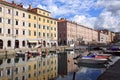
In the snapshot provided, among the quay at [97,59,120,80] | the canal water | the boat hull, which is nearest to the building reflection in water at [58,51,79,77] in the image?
the canal water

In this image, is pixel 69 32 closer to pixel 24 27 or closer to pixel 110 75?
pixel 24 27

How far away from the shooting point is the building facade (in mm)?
53062

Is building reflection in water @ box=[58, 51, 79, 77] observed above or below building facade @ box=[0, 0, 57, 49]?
below

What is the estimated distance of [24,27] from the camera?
61.7 metres

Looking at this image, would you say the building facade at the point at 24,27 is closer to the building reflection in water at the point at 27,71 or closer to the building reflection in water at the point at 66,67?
the building reflection in water at the point at 66,67

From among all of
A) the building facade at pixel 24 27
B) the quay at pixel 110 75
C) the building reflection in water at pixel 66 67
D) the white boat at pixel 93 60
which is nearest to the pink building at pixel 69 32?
the building facade at pixel 24 27

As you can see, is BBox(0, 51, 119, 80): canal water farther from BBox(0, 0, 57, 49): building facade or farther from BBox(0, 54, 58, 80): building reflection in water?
BBox(0, 0, 57, 49): building facade

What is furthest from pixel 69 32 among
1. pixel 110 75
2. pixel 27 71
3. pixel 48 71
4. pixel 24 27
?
pixel 110 75

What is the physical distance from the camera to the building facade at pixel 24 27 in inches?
2089

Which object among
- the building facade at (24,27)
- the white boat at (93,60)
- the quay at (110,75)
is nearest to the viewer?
the quay at (110,75)

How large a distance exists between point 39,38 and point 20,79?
48004mm

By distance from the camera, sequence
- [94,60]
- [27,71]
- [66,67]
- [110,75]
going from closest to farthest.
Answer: [110,75]
[27,71]
[66,67]
[94,60]

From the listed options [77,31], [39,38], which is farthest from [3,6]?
[77,31]

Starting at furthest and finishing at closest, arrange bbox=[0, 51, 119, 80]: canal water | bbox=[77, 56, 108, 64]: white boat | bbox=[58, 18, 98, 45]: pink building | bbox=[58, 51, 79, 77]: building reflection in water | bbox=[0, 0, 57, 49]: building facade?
bbox=[58, 18, 98, 45]: pink building → bbox=[0, 0, 57, 49]: building facade → bbox=[77, 56, 108, 64]: white boat → bbox=[58, 51, 79, 77]: building reflection in water → bbox=[0, 51, 119, 80]: canal water
